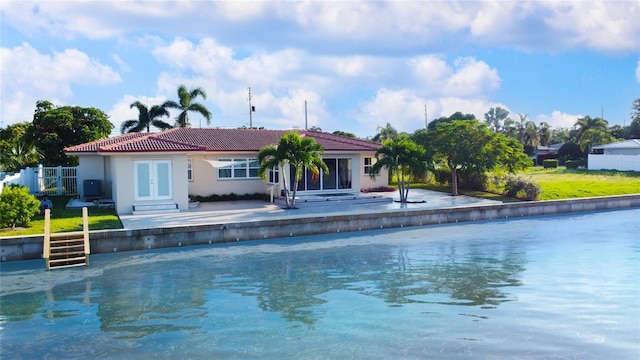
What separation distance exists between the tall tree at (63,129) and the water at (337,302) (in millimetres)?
20426

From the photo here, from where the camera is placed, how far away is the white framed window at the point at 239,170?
2612 centimetres

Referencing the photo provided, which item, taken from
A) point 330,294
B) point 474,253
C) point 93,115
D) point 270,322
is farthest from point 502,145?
point 93,115

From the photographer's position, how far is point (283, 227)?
18.7m

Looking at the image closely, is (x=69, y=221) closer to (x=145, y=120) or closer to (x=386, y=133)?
(x=145, y=120)

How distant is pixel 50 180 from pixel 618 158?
4421cm

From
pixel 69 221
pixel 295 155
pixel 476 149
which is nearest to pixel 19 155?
pixel 69 221

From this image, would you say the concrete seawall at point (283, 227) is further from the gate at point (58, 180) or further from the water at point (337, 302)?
the gate at point (58, 180)

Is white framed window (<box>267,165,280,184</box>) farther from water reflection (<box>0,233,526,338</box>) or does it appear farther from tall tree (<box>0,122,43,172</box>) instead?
tall tree (<box>0,122,43,172</box>)

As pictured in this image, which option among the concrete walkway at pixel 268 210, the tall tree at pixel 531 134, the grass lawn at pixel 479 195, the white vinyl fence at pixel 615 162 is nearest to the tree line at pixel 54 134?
the grass lawn at pixel 479 195

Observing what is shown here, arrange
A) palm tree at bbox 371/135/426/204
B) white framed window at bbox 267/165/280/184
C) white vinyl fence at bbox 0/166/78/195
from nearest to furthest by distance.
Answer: palm tree at bbox 371/135/426/204
white framed window at bbox 267/165/280/184
white vinyl fence at bbox 0/166/78/195

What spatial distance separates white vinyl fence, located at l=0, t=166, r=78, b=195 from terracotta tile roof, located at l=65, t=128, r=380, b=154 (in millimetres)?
3673

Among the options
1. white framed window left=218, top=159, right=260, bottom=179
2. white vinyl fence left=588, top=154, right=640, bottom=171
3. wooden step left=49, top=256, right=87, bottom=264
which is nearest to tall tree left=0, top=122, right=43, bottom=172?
white framed window left=218, top=159, right=260, bottom=179

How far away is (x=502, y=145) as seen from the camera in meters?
27.4

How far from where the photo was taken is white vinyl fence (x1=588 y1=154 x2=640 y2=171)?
139ft
